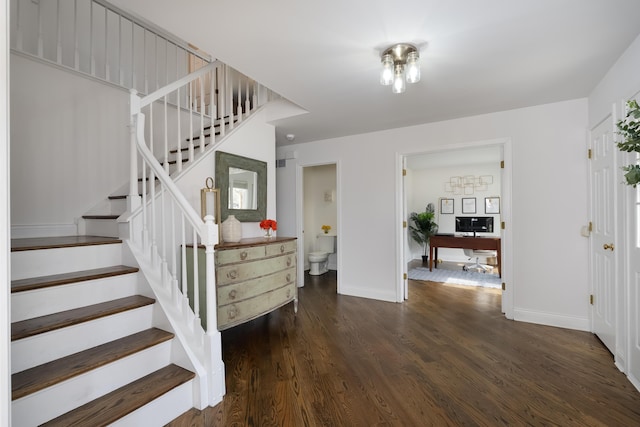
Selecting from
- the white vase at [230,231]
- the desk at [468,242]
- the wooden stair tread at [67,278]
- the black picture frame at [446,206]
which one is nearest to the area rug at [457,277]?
the desk at [468,242]

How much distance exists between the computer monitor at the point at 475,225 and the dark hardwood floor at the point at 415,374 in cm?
277

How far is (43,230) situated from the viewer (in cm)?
246

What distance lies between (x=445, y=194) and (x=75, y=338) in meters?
6.91

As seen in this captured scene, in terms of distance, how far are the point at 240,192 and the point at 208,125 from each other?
1.07 metres

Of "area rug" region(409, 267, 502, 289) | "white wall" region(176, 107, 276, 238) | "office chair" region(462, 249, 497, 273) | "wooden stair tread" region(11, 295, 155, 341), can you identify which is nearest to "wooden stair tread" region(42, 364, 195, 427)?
"wooden stair tread" region(11, 295, 155, 341)

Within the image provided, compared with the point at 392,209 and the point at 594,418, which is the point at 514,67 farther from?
the point at 594,418

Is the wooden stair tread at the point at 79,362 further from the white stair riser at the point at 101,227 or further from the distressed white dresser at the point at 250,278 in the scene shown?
the white stair riser at the point at 101,227

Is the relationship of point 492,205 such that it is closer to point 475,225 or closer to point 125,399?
point 475,225

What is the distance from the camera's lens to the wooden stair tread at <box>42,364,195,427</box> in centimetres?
130

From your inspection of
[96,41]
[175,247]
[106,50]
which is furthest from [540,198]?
[96,41]

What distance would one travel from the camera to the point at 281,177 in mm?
4715

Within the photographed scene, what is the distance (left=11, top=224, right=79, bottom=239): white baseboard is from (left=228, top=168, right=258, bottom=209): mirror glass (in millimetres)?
1407

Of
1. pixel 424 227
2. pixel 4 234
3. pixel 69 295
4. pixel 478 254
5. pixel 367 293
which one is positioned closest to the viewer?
pixel 4 234

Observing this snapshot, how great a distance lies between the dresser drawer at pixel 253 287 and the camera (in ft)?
7.72
